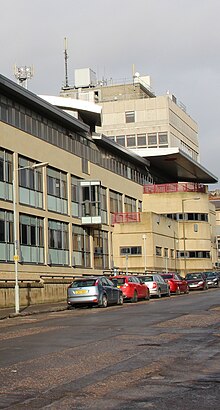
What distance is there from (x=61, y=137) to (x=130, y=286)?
16.8 meters

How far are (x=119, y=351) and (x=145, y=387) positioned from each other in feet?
14.1

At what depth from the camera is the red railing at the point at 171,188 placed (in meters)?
72.9

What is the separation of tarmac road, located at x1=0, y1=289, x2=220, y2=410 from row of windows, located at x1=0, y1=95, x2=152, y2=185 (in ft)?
77.9

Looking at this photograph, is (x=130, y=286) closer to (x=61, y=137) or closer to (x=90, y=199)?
(x=61, y=137)

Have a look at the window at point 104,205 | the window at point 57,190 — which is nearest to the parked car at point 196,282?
the window at point 104,205

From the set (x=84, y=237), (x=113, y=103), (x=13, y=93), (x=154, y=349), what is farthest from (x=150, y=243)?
(x=154, y=349)

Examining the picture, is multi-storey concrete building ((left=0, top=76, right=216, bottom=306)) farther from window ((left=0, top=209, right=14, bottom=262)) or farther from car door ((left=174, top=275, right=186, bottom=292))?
car door ((left=174, top=275, right=186, bottom=292))

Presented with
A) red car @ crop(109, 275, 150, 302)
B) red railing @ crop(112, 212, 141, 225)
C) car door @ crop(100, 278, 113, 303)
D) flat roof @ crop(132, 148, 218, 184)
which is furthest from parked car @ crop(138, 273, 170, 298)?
flat roof @ crop(132, 148, 218, 184)

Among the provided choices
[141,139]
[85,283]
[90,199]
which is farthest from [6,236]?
[141,139]

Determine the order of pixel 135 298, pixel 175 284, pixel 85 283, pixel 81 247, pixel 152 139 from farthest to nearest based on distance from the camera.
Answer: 1. pixel 152 139
2. pixel 81 247
3. pixel 175 284
4. pixel 135 298
5. pixel 85 283

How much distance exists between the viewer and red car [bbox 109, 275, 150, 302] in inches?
1411

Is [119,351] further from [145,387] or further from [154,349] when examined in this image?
[145,387]

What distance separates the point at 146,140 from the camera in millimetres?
100438

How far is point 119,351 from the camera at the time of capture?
1389 centimetres
